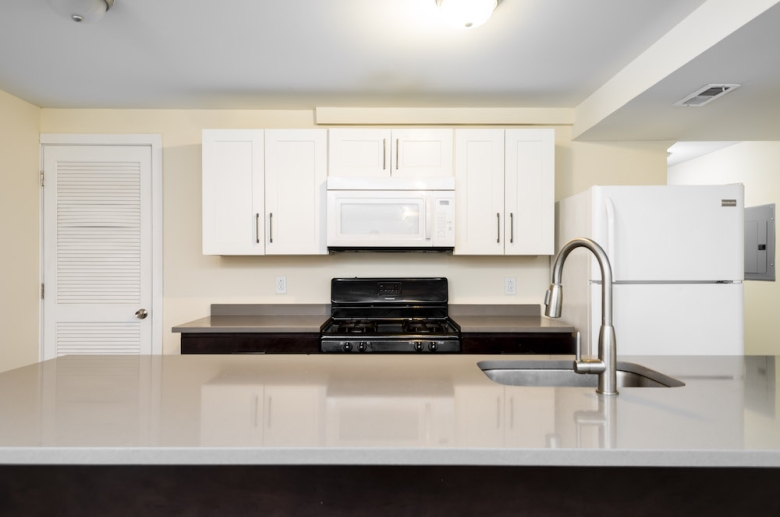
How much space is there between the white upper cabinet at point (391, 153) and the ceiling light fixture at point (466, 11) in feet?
3.38

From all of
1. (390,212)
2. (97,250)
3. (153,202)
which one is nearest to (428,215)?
(390,212)

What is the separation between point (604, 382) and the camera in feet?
3.92

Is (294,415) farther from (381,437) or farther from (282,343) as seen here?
(282,343)

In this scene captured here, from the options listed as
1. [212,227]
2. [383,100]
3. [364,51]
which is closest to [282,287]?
[212,227]

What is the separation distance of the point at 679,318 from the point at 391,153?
1.79m

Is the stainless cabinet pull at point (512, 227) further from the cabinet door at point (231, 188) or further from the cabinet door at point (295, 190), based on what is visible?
the cabinet door at point (231, 188)

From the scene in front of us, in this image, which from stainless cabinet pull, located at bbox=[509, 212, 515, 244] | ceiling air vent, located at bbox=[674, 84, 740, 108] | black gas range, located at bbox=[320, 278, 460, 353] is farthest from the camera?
black gas range, located at bbox=[320, 278, 460, 353]

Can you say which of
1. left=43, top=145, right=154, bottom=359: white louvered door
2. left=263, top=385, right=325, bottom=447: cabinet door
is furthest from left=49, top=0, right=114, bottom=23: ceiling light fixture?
left=263, top=385, right=325, bottom=447: cabinet door

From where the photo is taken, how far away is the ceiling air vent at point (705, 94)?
2.31m

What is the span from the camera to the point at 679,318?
252cm

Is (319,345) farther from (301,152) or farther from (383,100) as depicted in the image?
(383,100)

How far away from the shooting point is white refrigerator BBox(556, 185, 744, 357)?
2496 millimetres

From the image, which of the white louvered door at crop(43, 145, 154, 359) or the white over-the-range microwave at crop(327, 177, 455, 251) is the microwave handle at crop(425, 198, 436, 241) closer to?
the white over-the-range microwave at crop(327, 177, 455, 251)

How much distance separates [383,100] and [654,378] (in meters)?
2.22
